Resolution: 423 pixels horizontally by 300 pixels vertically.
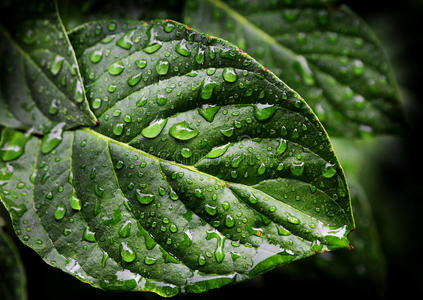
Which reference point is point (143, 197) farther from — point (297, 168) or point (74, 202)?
point (297, 168)

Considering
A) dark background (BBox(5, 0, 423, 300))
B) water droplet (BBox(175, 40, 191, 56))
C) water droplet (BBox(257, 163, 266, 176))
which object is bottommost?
dark background (BBox(5, 0, 423, 300))

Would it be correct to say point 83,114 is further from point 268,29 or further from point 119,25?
point 268,29

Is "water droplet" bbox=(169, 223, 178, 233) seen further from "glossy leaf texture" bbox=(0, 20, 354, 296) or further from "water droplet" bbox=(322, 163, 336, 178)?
Result: "water droplet" bbox=(322, 163, 336, 178)

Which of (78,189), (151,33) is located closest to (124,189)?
(78,189)

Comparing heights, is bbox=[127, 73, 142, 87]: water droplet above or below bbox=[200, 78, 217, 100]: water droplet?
below

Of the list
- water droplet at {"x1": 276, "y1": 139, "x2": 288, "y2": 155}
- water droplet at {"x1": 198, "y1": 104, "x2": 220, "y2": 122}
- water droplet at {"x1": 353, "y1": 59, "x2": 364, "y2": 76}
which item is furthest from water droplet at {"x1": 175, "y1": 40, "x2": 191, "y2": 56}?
water droplet at {"x1": 353, "y1": 59, "x2": 364, "y2": 76}

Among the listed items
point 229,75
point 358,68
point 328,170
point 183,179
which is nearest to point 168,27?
point 229,75

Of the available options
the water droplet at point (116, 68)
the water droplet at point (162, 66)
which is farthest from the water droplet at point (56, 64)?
the water droplet at point (162, 66)

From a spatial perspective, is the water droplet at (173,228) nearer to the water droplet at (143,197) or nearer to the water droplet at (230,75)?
the water droplet at (143,197)
